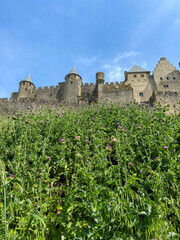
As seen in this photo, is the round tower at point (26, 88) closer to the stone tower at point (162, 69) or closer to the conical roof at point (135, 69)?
the conical roof at point (135, 69)

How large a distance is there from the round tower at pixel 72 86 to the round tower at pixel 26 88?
24.9 feet

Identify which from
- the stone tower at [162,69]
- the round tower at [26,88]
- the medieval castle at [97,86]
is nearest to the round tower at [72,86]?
the medieval castle at [97,86]

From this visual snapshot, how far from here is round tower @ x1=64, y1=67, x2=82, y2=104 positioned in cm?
2935

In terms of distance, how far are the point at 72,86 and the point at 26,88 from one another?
9582 mm

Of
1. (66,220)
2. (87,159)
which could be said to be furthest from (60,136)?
(66,220)

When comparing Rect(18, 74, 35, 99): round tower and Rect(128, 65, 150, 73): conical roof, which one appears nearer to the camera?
Rect(18, 74, 35, 99): round tower

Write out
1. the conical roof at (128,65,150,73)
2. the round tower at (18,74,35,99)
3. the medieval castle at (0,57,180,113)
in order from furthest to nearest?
the conical roof at (128,65,150,73) < the round tower at (18,74,35,99) < the medieval castle at (0,57,180,113)

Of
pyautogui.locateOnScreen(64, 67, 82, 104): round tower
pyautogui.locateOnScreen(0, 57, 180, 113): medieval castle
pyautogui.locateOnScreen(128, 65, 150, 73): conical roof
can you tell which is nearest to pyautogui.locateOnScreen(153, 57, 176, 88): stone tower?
pyautogui.locateOnScreen(0, 57, 180, 113): medieval castle

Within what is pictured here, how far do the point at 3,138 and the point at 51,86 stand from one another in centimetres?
3005

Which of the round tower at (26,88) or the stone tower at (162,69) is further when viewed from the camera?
the stone tower at (162,69)

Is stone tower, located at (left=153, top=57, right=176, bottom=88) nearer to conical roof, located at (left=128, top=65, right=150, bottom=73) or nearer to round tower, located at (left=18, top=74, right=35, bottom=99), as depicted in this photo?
conical roof, located at (left=128, top=65, right=150, bottom=73)

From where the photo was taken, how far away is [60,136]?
14.7 ft

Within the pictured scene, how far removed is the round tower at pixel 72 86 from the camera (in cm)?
2935

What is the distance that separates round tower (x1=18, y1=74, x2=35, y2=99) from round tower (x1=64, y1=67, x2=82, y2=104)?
7600 mm
